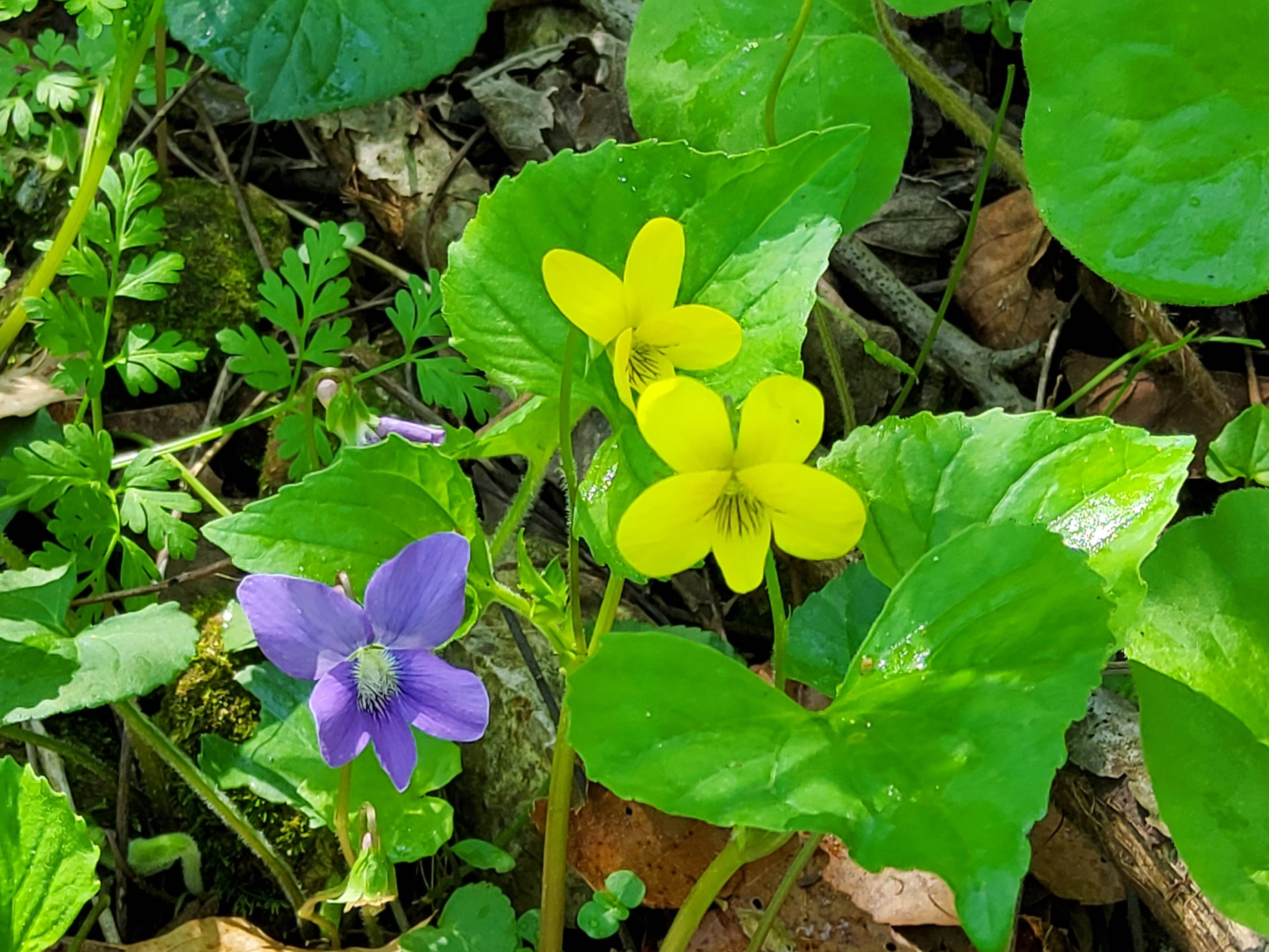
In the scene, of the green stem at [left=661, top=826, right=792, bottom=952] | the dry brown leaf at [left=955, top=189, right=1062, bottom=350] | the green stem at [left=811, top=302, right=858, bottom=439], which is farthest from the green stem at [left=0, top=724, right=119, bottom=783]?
the dry brown leaf at [left=955, top=189, right=1062, bottom=350]

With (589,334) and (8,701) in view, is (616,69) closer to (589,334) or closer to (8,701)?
(589,334)

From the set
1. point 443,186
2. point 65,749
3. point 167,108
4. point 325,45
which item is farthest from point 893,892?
point 167,108

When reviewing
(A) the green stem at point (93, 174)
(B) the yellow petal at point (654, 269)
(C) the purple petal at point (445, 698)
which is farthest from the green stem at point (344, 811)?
(A) the green stem at point (93, 174)

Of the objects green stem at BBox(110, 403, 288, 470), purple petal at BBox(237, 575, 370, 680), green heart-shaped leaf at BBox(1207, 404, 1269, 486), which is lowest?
green heart-shaped leaf at BBox(1207, 404, 1269, 486)

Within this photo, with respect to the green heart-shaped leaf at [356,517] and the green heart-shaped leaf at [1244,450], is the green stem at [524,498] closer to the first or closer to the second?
the green heart-shaped leaf at [356,517]

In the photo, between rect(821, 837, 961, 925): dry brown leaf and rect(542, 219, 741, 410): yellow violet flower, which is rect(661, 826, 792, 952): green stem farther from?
rect(542, 219, 741, 410): yellow violet flower
